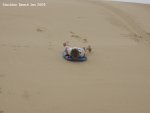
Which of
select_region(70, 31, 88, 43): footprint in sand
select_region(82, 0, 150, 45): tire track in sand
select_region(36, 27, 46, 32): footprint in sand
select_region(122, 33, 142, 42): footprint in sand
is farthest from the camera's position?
select_region(82, 0, 150, 45): tire track in sand

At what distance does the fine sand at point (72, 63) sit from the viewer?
3.51 m

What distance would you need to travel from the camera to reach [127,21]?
7242 mm

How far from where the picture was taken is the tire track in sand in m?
6.24

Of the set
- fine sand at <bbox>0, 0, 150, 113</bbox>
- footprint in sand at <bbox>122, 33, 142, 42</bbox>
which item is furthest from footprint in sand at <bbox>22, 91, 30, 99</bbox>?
footprint in sand at <bbox>122, 33, 142, 42</bbox>

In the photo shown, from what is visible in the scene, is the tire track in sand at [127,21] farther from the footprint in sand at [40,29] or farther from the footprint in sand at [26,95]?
the footprint in sand at [26,95]

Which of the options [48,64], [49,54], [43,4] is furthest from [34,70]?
[43,4]

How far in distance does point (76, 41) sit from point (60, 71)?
1.32 m

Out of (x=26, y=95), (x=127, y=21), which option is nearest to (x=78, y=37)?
(x=127, y=21)

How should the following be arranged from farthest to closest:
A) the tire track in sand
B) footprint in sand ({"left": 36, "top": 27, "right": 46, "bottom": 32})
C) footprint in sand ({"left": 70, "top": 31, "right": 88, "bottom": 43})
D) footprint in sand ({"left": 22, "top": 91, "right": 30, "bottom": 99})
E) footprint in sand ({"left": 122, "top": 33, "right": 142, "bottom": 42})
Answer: the tire track in sand
footprint in sand ({"left": 122, "top": 33, "right": 142, "bottom": 42})
footprint in sand ({"left": 36, "top": 27, "right": 46, "bottom": 32})
footprint in sand ({"left": 70, "top": 31, "right": 88, "bottom": 43})
footprint in sand ({"left": 22, "top": 91, "right": 30, "bottom": 99})

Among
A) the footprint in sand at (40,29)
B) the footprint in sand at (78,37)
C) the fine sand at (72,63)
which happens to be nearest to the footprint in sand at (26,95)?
the fine sand at (72,63)

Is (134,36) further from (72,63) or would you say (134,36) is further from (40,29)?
(72,63)

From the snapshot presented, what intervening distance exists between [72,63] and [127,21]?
10.4 ft

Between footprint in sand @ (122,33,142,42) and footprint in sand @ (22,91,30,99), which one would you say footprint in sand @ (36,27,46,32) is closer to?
footprint in sand @ (122,33,142,42)

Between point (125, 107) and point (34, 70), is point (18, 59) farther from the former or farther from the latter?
point (125, 107)
